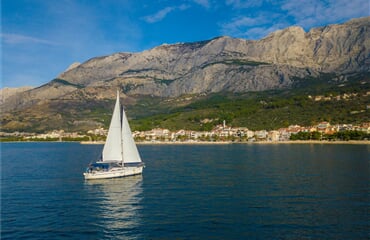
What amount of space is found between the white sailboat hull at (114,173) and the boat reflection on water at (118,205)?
0.67 meters

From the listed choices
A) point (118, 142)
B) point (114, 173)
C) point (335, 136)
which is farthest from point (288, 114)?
point (114, 173)

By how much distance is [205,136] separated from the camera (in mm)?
164375

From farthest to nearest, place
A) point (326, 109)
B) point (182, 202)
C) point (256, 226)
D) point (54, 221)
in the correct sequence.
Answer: point (326, 109), point (182, 202), point (54, 221), point (256, 226)

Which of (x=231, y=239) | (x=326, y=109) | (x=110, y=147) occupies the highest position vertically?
(x=326, y=109)

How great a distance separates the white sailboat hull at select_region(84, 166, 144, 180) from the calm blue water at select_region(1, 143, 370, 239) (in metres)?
1.36

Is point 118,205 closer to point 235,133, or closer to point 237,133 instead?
point 237,133

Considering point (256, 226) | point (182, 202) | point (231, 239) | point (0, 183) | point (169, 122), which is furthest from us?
point (169, 122)

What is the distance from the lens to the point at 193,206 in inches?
1172

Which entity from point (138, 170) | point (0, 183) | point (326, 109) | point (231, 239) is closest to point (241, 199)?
point (231, 239)

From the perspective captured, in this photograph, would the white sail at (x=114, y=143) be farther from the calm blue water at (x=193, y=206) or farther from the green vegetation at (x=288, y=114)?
the green vegetation at (x=288, y=114)

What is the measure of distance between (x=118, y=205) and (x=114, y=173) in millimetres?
16162

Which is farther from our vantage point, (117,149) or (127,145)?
(127,145)

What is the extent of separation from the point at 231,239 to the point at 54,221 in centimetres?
1276

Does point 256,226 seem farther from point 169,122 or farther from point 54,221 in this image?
point 169,122
